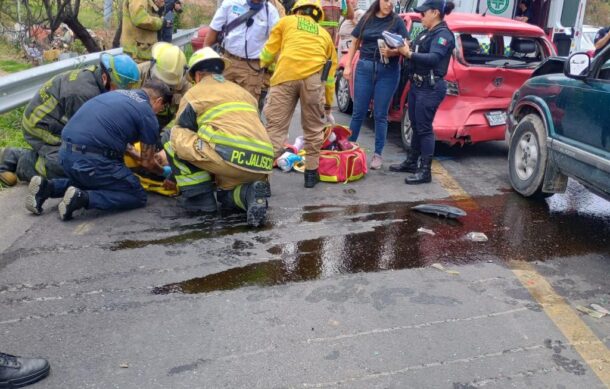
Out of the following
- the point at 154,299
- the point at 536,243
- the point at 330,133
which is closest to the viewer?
the point at 154,299

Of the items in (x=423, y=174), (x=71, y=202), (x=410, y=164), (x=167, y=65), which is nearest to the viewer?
(x=71, y=202)

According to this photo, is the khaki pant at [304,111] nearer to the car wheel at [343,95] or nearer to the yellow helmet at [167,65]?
the yellow helmet at [167,65]

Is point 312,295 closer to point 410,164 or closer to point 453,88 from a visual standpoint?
point 410,164

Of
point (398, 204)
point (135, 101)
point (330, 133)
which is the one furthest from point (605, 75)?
point (135, 101)

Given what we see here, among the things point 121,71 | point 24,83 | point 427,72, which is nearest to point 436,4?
point 427,72

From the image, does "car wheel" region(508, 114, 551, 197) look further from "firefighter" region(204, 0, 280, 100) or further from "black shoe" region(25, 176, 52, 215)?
"black shoe" region(25, 176, 52, 215)

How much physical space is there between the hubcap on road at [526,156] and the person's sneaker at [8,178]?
480 centimetres

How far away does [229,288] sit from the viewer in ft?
12.6

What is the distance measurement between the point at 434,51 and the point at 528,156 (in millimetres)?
1331

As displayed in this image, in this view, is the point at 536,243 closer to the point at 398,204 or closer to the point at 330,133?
the point at 398,204

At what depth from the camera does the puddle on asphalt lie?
4.11 m

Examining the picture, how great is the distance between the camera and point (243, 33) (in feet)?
21.5

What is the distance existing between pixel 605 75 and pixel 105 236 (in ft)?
13.3

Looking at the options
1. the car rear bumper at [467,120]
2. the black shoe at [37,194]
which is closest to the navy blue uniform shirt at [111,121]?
the black shoe at [37,194]
